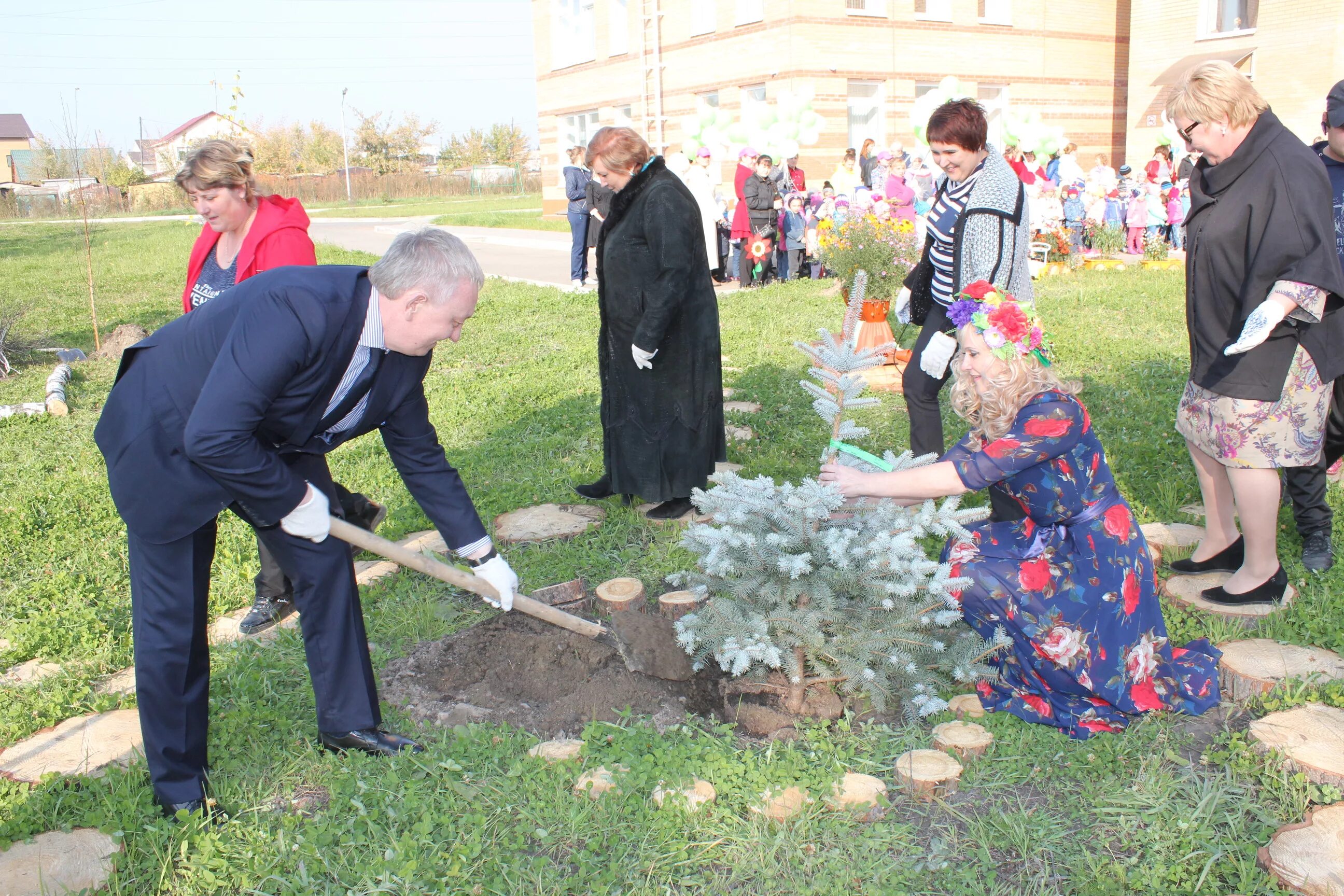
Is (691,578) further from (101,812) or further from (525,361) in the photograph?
(525,361)

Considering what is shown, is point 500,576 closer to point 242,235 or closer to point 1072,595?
point 1072,595

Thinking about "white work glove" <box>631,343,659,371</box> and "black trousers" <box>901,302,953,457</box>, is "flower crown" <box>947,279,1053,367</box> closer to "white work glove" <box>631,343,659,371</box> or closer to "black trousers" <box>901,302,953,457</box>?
"black trousers" <box>901,302,953,457</box>

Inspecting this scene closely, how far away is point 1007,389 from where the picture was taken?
108 inches

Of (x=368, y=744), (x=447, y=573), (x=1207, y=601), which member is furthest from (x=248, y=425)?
(x=1207, y=601)

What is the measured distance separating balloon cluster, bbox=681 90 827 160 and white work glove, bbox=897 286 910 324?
10.1 m

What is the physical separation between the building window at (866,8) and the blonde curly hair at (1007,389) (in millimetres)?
18592

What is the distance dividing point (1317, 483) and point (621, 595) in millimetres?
2667

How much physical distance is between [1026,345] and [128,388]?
2.36 metres

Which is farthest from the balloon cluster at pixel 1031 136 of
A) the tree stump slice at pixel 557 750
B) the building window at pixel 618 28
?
the tree stump slice at pixel 557 750

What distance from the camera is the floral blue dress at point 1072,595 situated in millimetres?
2754

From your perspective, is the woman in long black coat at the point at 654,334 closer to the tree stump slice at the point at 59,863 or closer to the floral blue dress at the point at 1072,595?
the floral blue dress at the point at 1072,595

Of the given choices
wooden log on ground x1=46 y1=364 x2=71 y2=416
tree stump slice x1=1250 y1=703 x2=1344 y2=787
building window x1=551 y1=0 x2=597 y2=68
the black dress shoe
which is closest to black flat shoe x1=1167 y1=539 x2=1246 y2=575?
tree stump slice x1=1250 y1=703 x2=1344 y2=787

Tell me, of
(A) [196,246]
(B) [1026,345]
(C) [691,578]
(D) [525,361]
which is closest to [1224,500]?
(B) [1026,345]

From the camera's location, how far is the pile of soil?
3008 mm
